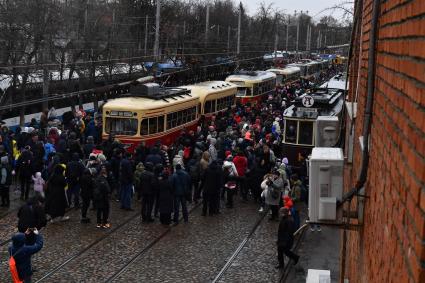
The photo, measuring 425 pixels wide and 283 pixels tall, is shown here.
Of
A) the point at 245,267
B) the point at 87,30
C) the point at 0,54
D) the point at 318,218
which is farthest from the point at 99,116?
the point at 318,218

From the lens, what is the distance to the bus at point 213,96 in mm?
29297

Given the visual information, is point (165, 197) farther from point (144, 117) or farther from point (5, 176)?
point (144, 117)

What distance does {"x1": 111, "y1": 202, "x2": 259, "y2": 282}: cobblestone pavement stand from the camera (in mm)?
11898

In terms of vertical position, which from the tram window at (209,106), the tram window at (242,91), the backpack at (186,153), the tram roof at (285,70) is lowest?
the backpack at (186,153)

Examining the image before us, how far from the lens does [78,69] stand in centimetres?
3234

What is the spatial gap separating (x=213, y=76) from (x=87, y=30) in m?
17.2

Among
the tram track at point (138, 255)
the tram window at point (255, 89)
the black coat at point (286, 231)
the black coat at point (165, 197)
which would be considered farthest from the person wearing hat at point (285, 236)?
the tram window at point (255, 89)

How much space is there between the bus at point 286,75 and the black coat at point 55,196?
3808cm

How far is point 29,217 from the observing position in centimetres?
1141

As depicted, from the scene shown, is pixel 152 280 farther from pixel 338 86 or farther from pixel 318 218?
pixel 338 86

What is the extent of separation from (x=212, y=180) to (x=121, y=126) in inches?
291

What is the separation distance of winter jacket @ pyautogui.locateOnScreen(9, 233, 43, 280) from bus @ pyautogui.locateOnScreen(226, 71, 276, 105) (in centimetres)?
2915

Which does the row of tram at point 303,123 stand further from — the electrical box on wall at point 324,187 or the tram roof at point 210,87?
the electrical box on wall at point 324,187

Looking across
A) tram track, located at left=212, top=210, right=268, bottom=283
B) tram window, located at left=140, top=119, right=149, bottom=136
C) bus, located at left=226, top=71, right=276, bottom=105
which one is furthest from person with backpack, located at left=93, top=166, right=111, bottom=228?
bus, located at left=226, top=71, right=276, bottom=105
